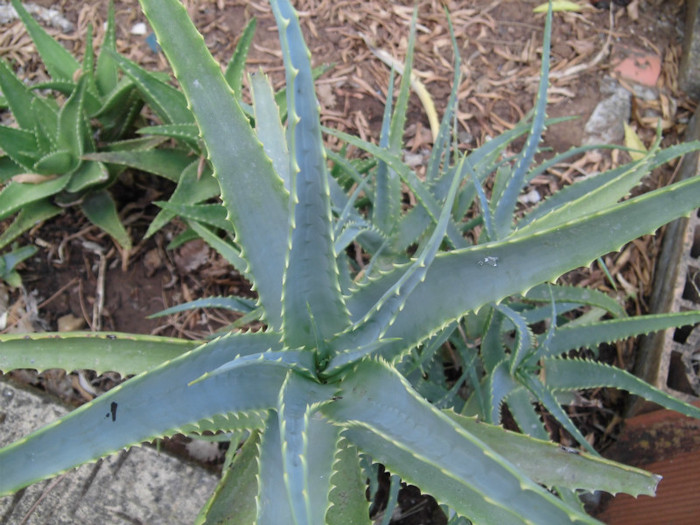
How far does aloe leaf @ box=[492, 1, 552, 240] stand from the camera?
104cm

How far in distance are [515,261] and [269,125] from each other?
0.56 m

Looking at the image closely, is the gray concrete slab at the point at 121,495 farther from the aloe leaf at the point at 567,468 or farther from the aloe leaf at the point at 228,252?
the aloe leaf at the point at 567,468

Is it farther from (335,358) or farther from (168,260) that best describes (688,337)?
(168,260)

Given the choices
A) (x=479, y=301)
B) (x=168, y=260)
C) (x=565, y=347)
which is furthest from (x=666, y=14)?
(x=168, y=260)

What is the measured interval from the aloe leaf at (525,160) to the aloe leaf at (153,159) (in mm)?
977

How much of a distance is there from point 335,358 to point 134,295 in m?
1.21

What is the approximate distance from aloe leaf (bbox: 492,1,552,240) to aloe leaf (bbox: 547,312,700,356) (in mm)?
300

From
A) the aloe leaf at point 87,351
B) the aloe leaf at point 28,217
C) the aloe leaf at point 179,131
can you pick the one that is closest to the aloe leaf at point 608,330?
the aloe leaf at point 87,351

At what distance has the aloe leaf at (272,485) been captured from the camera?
0.80 metres

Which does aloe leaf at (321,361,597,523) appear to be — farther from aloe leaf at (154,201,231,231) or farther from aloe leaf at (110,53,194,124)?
aloe leaf at (110,53,194,124)

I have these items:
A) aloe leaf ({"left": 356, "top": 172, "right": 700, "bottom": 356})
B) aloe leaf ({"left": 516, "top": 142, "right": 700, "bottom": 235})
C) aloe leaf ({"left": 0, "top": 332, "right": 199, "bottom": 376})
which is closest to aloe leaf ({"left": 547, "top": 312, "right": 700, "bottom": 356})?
aloe leaf ({"left": 516, "top": 142, "right": 700, "bottom": 235})

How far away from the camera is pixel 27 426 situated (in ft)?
4.97

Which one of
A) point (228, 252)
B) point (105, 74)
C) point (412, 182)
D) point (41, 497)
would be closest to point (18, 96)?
point (105, 74)

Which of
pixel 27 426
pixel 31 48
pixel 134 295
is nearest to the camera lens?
pixel 27 426
